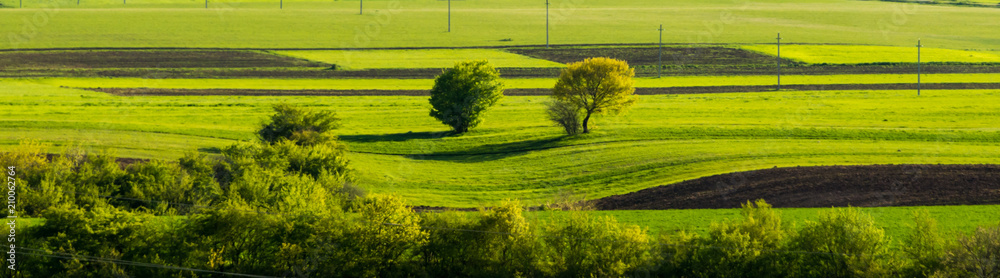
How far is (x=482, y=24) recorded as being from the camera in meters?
149

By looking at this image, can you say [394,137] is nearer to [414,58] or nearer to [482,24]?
[414,58]

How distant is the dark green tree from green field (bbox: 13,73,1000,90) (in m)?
24.1

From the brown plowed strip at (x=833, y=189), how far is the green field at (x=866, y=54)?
6454 centimetres

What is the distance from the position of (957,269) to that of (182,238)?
80.8 feet

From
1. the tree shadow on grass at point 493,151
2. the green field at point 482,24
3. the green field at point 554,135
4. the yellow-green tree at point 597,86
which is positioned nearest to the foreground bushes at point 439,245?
the green field at point 554,135

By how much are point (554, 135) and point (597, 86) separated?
4543 millimetres

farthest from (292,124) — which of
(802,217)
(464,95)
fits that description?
(802,217)

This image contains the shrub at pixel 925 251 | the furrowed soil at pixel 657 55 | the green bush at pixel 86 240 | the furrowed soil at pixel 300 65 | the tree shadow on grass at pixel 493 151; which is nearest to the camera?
the shrub at pixel 925 251

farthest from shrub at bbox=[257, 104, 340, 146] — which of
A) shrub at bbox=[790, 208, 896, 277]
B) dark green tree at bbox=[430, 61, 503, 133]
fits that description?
shrub at bbox=[790, 208, 896, 277]

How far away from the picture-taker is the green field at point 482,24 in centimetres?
12531

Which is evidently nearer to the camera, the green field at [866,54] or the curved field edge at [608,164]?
the curved field edge at [608,164]

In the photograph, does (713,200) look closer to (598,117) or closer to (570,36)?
(598,117)

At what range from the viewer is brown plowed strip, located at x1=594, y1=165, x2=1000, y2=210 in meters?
38.8

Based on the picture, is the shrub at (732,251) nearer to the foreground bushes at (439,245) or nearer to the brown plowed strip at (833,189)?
the foreground bushes at (439,245)
